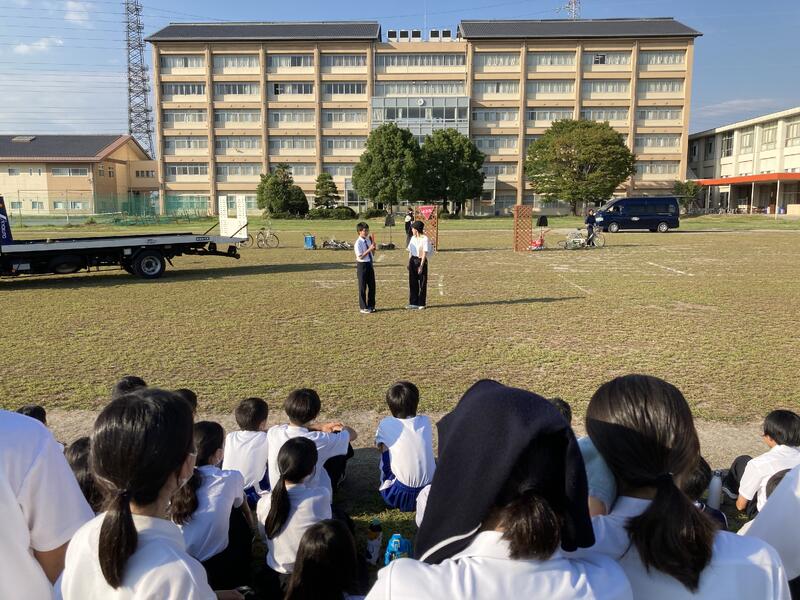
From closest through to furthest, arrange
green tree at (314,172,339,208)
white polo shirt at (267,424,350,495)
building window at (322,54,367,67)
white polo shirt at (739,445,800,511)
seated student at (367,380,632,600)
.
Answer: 1. seated student at (367,380,632,600)
2. white polo shirt at (739,445,800,511)
3. white polo shirt at (267,424,350,495)
4. green tree at (314,172,339,208)
5. building window at (322,54,367,67)

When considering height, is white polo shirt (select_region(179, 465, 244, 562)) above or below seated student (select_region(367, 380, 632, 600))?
below

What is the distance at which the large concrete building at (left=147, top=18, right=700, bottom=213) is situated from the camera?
2810 inches

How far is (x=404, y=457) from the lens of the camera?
4145 mm

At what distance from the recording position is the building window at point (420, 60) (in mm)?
72125

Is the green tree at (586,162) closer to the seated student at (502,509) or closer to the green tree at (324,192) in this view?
the green tree at (324,192)

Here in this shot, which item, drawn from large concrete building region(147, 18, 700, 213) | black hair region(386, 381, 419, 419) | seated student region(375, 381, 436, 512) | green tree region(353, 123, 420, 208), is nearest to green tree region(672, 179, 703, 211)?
large concrete building region(147, 18, 700, 213)

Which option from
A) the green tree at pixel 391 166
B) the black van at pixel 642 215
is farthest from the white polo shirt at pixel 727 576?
the green tree at pixel 391 166

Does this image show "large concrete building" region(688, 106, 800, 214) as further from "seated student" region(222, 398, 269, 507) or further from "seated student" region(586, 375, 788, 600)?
"seated student" region(586, 375, 788, 600)

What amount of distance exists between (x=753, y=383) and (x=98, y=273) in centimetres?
1648

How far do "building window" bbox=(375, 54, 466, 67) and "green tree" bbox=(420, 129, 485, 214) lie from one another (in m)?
12.7

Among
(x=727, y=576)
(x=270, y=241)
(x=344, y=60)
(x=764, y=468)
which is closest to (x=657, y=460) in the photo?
(x=727, y=576)

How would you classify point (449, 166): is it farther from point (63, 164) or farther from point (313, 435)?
point (313, 435)

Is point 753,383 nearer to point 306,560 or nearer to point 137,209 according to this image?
point 306,560

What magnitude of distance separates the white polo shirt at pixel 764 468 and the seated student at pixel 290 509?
2.47 m
